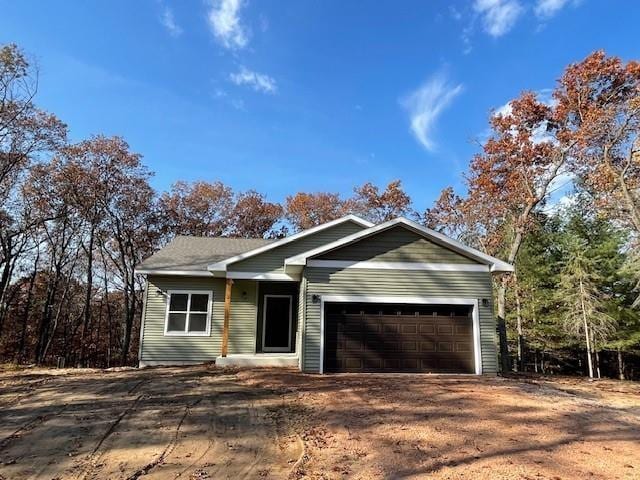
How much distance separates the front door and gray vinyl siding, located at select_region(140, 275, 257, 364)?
57 centimetres

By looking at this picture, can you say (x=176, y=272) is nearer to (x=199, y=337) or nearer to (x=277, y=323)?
(x=199, y=337)

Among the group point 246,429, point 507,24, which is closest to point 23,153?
point 246,429

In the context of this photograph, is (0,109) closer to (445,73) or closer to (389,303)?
(389,303)

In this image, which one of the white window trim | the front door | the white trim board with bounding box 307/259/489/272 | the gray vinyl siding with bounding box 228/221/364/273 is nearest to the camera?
the white trim board with bounding box 307/259/489/272

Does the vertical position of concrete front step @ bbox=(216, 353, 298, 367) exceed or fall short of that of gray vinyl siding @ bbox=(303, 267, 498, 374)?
it falls short

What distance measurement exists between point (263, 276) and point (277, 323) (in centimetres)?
213

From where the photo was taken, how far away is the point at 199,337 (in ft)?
49.1

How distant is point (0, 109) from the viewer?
16859 mm

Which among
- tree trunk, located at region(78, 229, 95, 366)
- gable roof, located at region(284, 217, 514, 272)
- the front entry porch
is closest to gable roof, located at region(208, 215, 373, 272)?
the front entry porch

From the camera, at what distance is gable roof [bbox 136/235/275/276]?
15.0 m

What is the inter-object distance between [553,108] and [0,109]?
23.0m

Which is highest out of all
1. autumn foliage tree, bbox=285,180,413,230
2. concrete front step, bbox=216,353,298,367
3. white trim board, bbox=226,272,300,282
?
autumn foliage tree, bbox=285,180,413,230

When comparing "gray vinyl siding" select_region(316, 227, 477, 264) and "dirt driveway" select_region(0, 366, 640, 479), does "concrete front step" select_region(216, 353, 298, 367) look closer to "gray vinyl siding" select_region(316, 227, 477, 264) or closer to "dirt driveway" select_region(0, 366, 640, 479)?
"dirt driveway" select_region(0, 366, 640, 479)


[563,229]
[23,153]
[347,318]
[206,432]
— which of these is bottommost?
[206,432]
